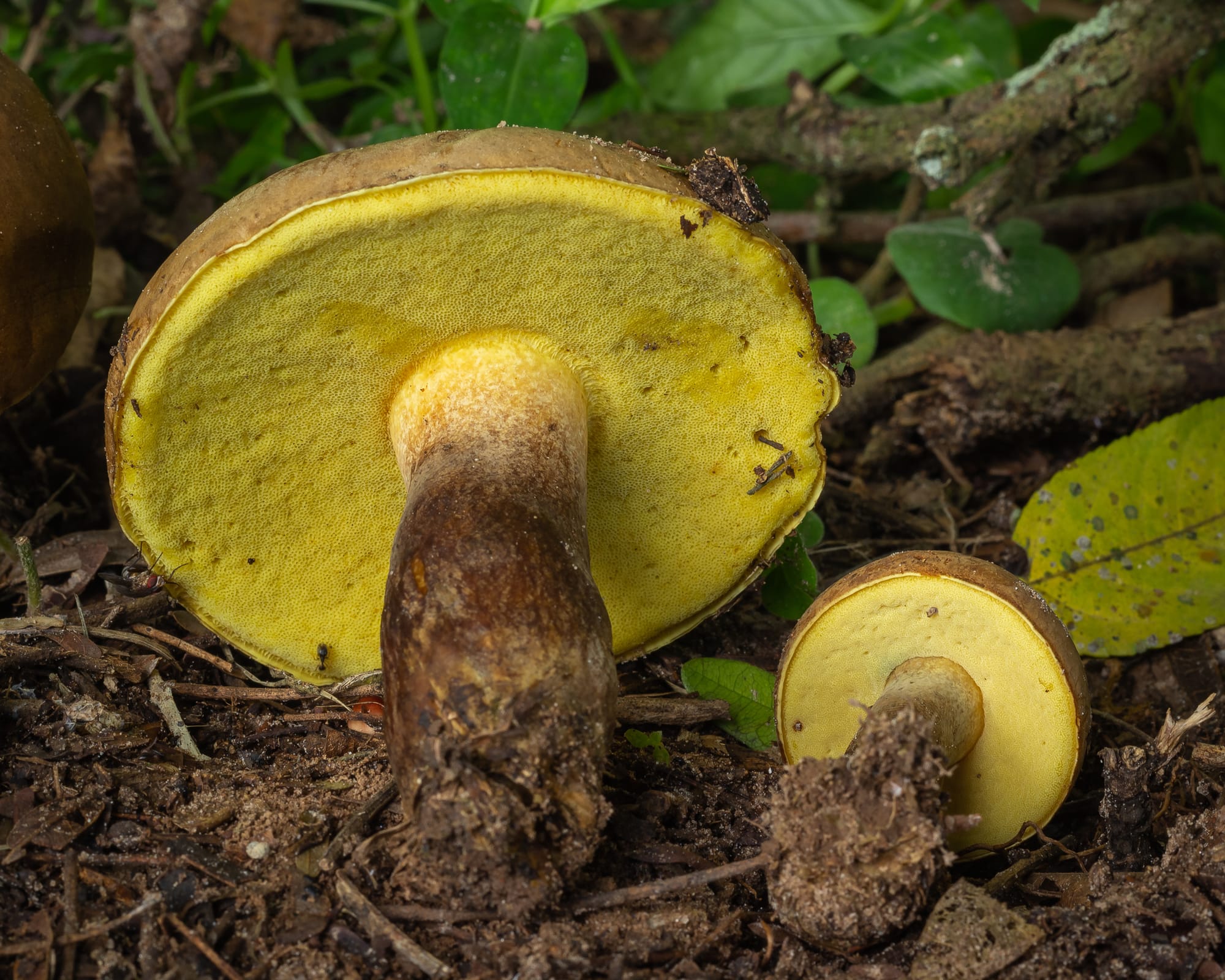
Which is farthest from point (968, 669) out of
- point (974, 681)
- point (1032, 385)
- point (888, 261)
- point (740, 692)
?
point (888, 261)

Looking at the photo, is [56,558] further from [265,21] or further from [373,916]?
[265,21]

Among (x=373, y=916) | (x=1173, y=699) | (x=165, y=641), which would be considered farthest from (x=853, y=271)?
(x=373, y=916)

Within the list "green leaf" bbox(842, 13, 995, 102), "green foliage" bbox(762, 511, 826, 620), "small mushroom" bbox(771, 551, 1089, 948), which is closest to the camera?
"small mushroom" bbox(771, 551, 1089, 948)

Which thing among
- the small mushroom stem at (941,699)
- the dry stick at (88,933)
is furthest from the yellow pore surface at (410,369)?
the dry stick at (88,933)

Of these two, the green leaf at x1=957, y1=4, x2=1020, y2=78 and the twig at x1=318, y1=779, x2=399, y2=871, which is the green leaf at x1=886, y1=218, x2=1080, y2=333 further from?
the twig at x1=318, y1=779, x2=399, y2=871

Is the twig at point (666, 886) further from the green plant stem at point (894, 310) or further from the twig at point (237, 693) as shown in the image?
the green plant stem at point (894, 310)

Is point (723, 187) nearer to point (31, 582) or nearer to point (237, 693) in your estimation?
point (237, 693)

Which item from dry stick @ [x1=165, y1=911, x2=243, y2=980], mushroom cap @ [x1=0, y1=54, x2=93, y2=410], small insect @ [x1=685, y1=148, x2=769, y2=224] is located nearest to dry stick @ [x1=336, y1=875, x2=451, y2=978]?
dry stick @ [x1=165, y1=911, x2=243, y2=980]
